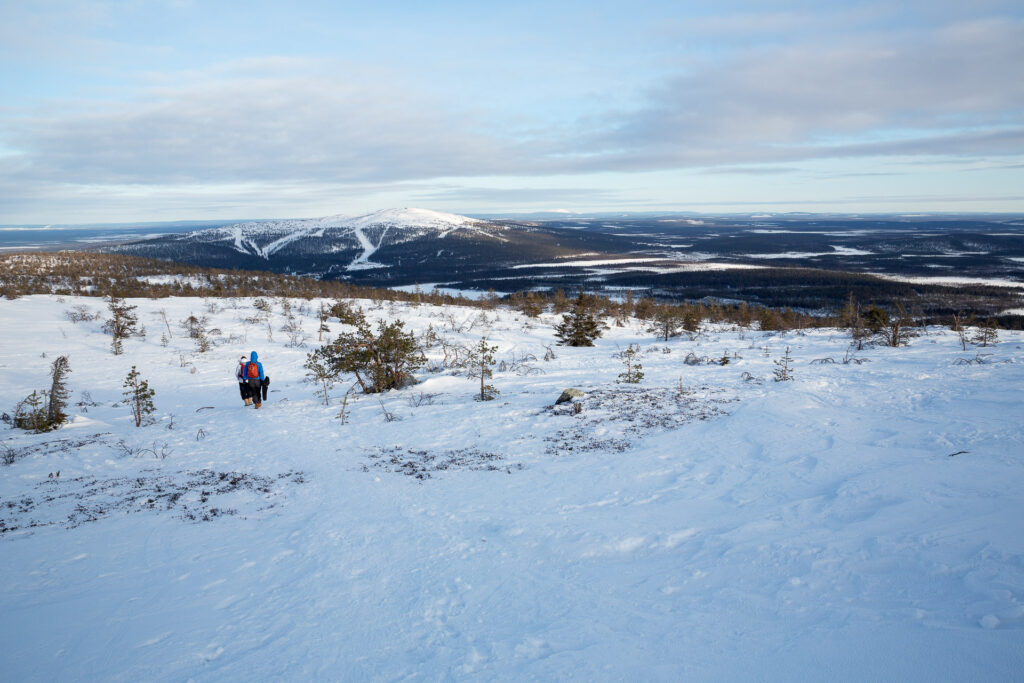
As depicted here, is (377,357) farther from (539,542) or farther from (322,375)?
(539,542)

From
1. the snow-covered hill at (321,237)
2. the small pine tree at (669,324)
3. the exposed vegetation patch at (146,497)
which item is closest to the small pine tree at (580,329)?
the small pine tree at (669,324)

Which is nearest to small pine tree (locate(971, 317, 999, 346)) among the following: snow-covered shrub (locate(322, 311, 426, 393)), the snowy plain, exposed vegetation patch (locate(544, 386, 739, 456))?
the snowy plain

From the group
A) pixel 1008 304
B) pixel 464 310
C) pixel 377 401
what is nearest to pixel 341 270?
pixel 464 310

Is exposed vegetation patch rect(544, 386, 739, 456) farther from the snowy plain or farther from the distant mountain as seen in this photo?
the distant mountain

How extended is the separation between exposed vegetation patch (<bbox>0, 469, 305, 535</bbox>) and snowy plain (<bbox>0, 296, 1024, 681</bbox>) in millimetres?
43

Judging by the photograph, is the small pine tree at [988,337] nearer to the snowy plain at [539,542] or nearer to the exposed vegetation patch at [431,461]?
the snowy plain at [539,542]

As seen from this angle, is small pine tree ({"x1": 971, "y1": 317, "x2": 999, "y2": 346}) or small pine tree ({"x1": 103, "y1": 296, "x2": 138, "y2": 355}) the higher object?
small pine tree ({"x1": 103, "y1": 296, "x2": 138, "y2": 355})

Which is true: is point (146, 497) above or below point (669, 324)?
below

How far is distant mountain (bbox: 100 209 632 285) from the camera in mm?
122062

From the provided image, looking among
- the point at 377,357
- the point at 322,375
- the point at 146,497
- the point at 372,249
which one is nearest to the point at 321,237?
the point at 372,249

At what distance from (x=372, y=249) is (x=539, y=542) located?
6410 inches

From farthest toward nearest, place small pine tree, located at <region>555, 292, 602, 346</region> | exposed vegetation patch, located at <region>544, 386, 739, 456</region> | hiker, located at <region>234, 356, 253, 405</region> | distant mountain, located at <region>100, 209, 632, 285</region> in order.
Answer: distant mountain, located at <region>100, 209, 632, 285</region>
small pine tree, located at <region>555, 292, 602, 346</region>
hiker, located at <region>234, 356, 253, 405</region>
exposed vegetation patch, located at <region>544, 386, 739, 456</region>

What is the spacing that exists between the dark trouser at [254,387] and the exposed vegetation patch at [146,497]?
393 centimetres

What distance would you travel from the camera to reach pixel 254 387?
10516mm
